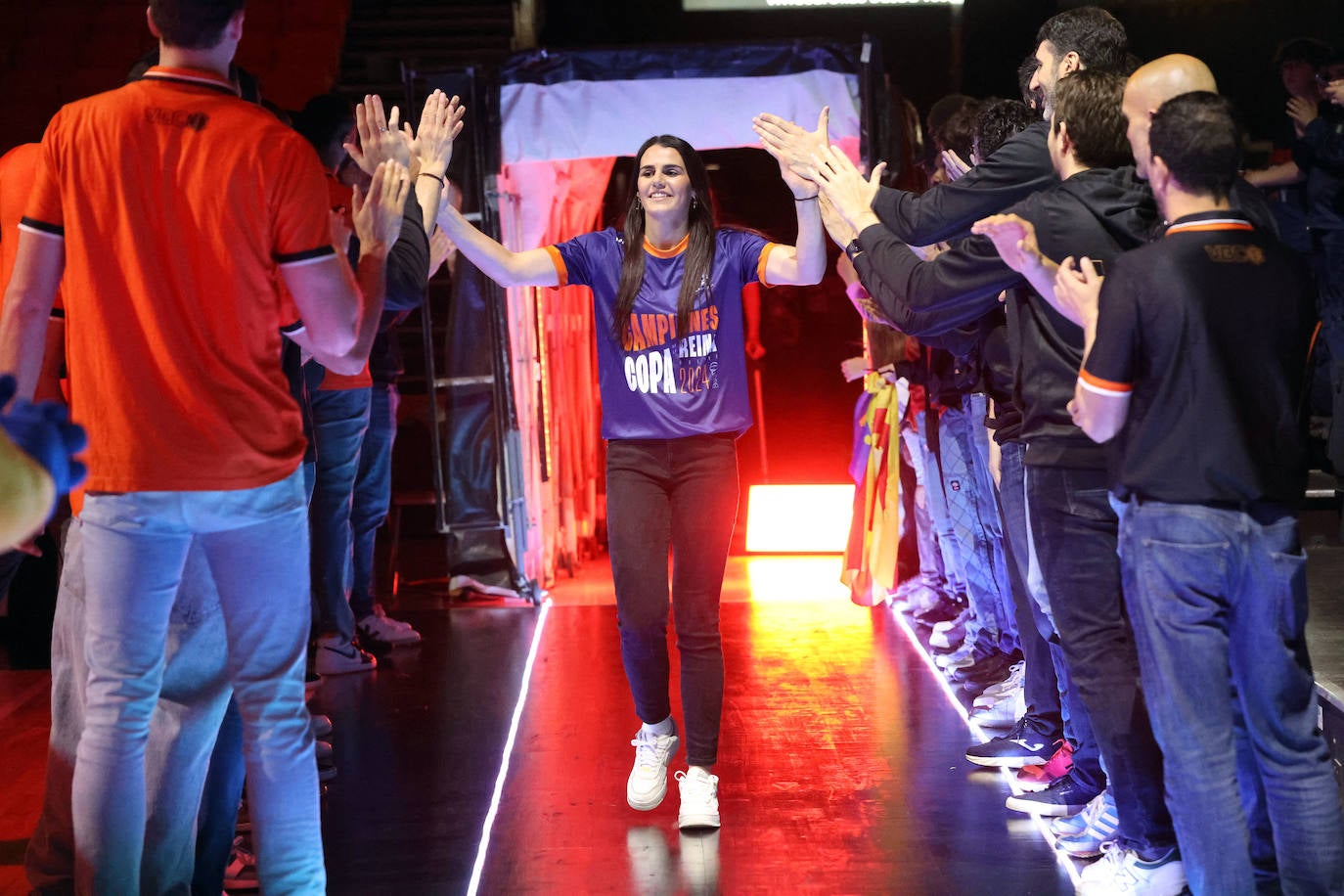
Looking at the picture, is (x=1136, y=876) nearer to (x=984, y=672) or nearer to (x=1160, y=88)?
(x=1160, y=88)

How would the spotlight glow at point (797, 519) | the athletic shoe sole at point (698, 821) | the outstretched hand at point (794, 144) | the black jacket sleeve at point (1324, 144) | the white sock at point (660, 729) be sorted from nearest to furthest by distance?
1. the outstretched hand at point (794, 144)
2. the athletic shoe sole at point (698, 821)
3. the white sock at point (660, 729)
4. the black jacket sleeve at point (1324, 144)
5. the spotlight glow at point (797, 519)

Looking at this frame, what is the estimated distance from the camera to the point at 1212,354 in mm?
2160

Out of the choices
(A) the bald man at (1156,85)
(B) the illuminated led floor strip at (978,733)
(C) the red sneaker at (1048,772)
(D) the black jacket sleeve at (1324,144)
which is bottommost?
(B) the illuminated led floor strip at (978,733)

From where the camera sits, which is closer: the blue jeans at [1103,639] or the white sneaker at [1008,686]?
the blue jeans at [1103,639]

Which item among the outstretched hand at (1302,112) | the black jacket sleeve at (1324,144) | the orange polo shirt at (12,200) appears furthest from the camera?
the outstretched hand at (1302,112)

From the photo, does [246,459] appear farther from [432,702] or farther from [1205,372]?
[432,702]

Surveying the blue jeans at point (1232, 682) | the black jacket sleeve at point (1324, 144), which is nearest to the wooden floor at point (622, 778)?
the blue jeans at point (1232, 682)

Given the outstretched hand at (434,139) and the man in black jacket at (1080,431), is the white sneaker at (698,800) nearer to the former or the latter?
the man in black jacket at (1080,431)

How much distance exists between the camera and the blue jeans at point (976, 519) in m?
4.23

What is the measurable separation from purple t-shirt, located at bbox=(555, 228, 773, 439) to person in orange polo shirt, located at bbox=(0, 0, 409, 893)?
111 cm

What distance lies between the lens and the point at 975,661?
4309mm

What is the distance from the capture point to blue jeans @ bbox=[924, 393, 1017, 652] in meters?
4.23

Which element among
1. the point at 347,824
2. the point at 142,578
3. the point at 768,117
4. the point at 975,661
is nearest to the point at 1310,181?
the point at 975,661

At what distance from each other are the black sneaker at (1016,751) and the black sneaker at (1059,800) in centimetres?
25
